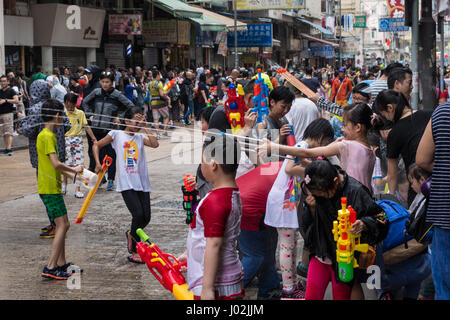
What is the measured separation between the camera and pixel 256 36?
3142cm

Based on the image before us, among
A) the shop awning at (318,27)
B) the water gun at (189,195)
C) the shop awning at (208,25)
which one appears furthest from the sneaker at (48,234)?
the shop awning at (318,27)

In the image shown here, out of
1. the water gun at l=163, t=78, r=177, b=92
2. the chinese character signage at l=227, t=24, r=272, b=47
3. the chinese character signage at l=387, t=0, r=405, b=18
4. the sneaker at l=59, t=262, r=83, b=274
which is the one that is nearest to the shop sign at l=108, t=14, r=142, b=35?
the water gun at l=163, t=78, r=177, b=92

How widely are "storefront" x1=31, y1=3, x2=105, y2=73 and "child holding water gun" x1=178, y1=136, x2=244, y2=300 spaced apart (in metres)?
18.9

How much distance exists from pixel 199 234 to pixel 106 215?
16.5ft

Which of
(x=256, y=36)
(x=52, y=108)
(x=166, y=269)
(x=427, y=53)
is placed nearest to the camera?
(x=166, y=269)

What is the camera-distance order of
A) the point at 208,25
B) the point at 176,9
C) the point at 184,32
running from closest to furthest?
the point at 176,9
the point at 208,25
the point at 184,32

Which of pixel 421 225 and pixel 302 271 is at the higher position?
pixel 421 225

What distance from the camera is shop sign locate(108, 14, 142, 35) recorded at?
23.9m

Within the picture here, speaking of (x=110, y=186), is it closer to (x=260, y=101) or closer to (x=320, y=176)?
(x=260, y=101)

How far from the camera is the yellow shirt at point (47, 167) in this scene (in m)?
5.93

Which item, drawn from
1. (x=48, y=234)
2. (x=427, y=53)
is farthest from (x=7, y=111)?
(x=427, y=53)

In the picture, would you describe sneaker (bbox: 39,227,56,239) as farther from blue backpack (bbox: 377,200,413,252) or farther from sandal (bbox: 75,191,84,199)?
blue backpack (bbox: 377,200,413,252)

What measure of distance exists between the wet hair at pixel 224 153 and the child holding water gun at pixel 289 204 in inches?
49.4

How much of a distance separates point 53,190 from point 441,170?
12.2 feet
